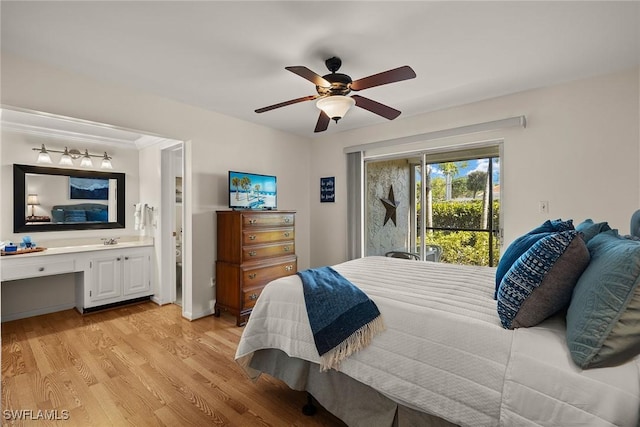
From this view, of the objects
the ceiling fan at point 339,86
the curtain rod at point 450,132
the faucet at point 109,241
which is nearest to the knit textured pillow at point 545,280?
the ceiling fan at point 339,86

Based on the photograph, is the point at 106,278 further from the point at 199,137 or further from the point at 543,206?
the point at 543,206

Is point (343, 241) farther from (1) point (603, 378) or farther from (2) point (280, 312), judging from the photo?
(1) point (603, 378)

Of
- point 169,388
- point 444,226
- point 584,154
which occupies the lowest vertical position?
point 169,388

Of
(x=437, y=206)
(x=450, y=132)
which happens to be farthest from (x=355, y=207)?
(x=450, y=132)

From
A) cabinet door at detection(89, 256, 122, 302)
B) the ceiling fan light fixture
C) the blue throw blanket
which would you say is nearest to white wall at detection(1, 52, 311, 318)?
cabinet door at detection(89, 256, 122, 302)

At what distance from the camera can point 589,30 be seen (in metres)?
2.08

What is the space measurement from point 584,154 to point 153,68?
4074 millimetres

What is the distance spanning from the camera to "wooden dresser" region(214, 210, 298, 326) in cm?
346

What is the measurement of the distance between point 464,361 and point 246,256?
2691 mm

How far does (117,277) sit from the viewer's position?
155 inches

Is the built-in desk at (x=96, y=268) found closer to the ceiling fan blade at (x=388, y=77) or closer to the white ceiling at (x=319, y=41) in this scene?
the white ceiling at (x=319, y=41)

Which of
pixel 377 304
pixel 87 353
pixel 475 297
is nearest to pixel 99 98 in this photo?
pixel 87 353

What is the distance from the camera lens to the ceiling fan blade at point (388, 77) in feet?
6.41

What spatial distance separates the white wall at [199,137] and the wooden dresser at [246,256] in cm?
21
